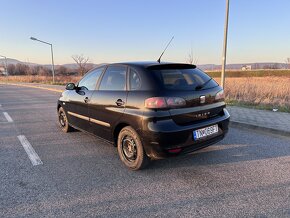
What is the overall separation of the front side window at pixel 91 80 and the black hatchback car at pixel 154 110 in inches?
4.0

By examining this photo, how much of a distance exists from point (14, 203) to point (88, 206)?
0.90 m

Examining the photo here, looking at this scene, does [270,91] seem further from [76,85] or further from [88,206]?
[88,206]

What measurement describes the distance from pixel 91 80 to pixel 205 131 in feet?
8.17

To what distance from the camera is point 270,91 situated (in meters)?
11.1

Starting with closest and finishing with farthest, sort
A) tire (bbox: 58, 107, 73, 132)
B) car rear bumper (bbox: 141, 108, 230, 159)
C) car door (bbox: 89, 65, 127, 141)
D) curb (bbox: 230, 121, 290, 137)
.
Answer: car rear bumper (bbox: 141, 108, 230, 159)
car door (bbox: 89, 65, 127, 141)
curb (bbox: 230, 121, 290, 137)
tire (bbox: 58, 107, 73, 132)

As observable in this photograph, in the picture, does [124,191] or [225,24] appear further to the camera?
[225,24]

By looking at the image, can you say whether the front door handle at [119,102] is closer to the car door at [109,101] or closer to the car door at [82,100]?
the car door at [109,101]

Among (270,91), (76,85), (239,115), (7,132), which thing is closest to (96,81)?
(76,85)

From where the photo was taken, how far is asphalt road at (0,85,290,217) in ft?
8.64

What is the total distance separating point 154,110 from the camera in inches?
127

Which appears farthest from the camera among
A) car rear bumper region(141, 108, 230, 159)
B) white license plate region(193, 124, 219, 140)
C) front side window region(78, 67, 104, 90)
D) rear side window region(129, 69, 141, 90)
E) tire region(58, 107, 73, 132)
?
tire region(58, 107, 73, 132)

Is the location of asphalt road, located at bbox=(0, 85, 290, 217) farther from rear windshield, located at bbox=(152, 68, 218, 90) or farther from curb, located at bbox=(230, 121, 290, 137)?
rear windshield, located at bbox=(152, 68, 218, 90)

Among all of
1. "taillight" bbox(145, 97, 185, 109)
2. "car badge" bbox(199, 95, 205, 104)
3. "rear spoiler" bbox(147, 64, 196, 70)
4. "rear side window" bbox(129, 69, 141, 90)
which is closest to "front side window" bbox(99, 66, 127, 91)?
"rear side window" bbox(129, 69, 141, 90)

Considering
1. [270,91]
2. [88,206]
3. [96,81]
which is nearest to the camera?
[88,206]
